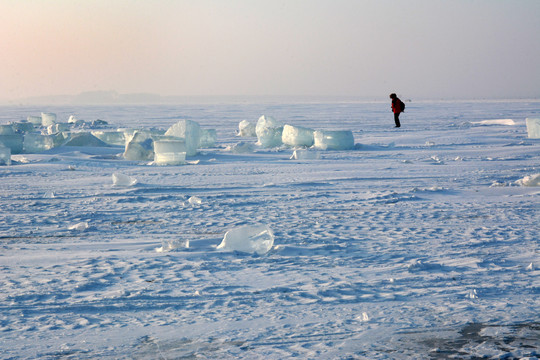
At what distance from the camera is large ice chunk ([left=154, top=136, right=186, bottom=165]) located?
A: 1001cm

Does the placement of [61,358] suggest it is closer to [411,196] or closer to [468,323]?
[468,323]

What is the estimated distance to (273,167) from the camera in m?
9.38

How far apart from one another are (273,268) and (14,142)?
9.16 m

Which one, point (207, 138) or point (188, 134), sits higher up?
point (188, 134)

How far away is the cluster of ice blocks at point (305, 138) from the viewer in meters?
12.1

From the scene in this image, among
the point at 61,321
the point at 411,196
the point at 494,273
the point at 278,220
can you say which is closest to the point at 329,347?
the point at 61,321

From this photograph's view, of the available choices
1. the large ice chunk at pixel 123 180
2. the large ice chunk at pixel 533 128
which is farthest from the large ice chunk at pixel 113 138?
the large ice chunk at pixel 533 128

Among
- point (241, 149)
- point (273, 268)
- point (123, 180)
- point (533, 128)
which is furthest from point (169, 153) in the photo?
point (533, 128)

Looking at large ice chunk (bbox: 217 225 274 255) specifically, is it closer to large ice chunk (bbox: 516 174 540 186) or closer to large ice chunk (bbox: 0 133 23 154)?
large ice chunk (bbox: 516 174 540 186)

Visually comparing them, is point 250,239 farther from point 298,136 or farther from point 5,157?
point 298,136

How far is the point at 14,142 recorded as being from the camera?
1168cm

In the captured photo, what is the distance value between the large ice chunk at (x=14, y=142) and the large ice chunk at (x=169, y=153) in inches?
126

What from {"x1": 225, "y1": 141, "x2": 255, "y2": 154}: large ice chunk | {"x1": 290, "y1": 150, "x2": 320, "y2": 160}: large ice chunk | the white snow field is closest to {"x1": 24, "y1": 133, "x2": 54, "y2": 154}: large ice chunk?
{"x1": 225, "y1": 141, "x2": 255, "y2": 154}: large ice chunk

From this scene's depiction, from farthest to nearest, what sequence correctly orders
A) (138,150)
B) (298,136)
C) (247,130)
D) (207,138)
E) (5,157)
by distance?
(247,130)
(207,138)
(298,136)
(138,150)
(5,157)
